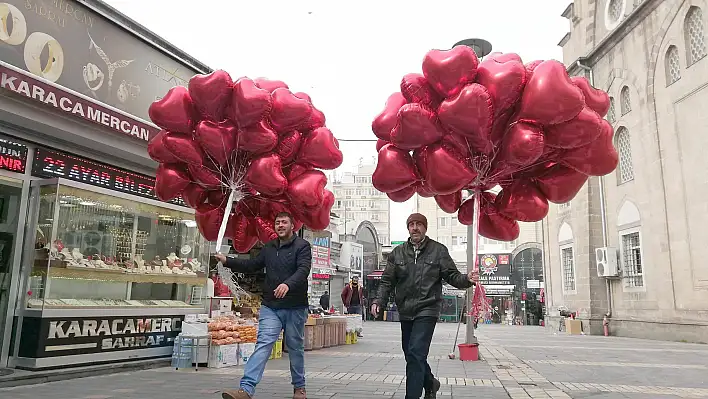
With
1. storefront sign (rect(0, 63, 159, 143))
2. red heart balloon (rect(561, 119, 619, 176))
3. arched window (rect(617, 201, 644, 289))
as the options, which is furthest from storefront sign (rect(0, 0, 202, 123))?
arched window (rect(617, 201, 644, 289))

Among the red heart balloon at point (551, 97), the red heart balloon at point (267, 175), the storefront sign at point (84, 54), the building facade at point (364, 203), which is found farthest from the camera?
the building facade at point (364, 203)

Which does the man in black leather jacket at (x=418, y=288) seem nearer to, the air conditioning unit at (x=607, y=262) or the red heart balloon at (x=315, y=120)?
the red heart balloon at (x=315, y=120)

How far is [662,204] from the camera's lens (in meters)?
16.9

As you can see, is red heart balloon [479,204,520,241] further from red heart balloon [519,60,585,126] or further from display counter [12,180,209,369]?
display counter [12,180,209,369]

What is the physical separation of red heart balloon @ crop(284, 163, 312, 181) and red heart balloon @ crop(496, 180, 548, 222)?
2096mm

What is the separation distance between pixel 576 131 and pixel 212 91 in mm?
3278

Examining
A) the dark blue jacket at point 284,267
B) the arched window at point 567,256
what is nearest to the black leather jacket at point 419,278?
the dark blue jacket at point 284,267

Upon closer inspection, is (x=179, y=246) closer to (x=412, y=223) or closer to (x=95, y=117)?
(x=95, y=117)

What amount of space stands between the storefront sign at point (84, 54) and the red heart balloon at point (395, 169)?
419cm

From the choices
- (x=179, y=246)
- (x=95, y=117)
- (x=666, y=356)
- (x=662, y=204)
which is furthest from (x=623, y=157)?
(x=95, y=117)

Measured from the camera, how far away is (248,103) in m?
4.81

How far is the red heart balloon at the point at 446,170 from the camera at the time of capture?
4.74 metres

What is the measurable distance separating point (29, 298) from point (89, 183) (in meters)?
1.68

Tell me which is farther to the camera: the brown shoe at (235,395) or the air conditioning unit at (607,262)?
the air conditioning unit at (607,262)
